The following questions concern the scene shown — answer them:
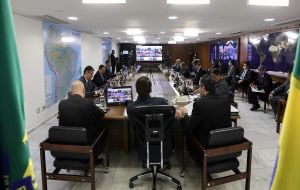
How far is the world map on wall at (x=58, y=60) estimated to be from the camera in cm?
665

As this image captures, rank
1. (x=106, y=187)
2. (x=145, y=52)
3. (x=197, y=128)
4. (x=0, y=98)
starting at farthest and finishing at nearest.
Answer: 1. (x=145, y=52)
2. (x=106, y=187)
3. (x=197, y=128)
4. (x=0, y=98)

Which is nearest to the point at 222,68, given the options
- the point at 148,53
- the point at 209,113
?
the point at 148,53

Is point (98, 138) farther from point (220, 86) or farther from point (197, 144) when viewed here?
point (220, 86)

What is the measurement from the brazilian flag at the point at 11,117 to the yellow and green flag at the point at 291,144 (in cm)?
57

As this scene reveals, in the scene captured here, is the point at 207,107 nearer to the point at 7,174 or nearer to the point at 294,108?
the point at 294,108

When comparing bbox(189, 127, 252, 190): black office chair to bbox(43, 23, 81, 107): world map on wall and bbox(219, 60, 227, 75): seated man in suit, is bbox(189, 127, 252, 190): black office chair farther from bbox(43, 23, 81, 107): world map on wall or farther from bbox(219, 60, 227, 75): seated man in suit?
bbox(219, 60, 227, 75): seated man in suit

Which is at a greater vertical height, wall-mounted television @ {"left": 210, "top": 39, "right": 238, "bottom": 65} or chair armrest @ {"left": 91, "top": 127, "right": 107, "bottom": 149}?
wall-mounted television @ {"left": 210, "top": 39, "right": 238, "bottom": 65}

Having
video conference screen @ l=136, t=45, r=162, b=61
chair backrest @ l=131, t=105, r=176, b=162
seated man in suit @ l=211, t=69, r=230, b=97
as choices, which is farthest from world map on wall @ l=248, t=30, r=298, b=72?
video conference screen @ l=136, t=45, r=162, b=61

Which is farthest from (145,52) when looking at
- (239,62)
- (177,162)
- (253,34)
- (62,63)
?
(177,162)

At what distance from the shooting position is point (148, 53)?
2189 cm

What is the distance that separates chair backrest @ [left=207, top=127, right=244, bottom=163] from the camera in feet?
9.37

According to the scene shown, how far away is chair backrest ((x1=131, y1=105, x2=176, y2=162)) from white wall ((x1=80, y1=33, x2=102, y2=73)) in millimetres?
7146

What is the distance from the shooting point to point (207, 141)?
290 centimetres

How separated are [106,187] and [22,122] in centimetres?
298
